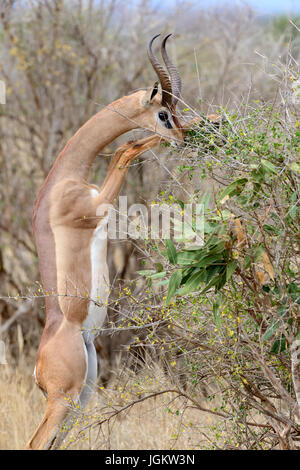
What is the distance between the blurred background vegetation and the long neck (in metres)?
0.11

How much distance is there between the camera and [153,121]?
3279 mm

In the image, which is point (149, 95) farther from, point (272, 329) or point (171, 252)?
point (272, 329)

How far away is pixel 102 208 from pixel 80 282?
0.36 m

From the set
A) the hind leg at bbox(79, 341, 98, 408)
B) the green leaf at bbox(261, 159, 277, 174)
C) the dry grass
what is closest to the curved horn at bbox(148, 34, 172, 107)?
the green leaf at bbox(261, 159, 277, 174)

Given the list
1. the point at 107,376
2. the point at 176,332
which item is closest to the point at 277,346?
the point at 176,332

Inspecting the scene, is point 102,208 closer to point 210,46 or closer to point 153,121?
point 153,121

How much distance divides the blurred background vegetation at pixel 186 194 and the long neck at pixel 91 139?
0.35 ft

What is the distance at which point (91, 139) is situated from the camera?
342cm

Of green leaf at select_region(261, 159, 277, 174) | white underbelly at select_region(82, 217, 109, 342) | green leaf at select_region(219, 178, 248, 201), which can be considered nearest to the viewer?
green leaf at select_region(261, 159, 277, 174)

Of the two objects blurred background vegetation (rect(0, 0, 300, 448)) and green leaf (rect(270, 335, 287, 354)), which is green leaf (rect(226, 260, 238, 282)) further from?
green leaf (rect(270, 335, 287, 354))

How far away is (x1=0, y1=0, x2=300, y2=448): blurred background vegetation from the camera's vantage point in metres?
2.33

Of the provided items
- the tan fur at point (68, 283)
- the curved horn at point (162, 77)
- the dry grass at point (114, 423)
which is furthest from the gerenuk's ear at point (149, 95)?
the dry grass at point (114, 423)

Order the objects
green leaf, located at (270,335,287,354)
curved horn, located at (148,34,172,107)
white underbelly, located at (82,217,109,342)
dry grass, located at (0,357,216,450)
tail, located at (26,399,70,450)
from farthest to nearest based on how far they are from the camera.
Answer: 1. dry grass, located at (0,357,216,450)
2. white underbelly, located at (82,217,109,342)
3. tail, located at (26,399,70,450)
4. curved horn, located at (148,34,172,107)
5. green leaf, located at (270,335,287,354)

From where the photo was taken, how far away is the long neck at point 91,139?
134 inches
